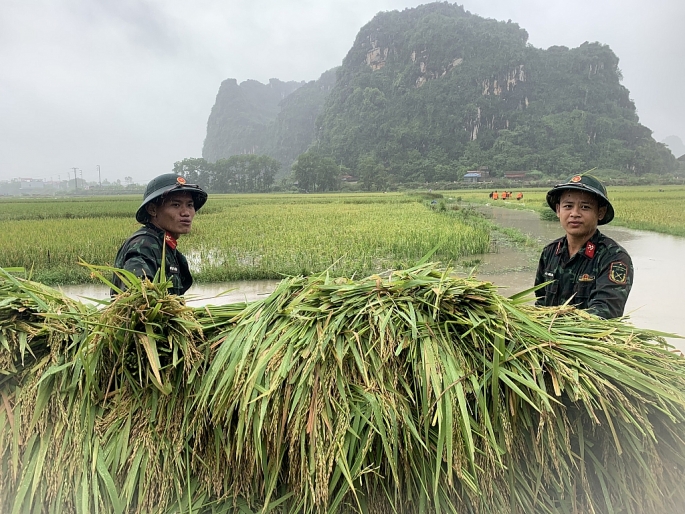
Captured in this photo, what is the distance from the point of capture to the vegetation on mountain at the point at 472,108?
75.1 meters

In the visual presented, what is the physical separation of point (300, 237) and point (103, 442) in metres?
9.51

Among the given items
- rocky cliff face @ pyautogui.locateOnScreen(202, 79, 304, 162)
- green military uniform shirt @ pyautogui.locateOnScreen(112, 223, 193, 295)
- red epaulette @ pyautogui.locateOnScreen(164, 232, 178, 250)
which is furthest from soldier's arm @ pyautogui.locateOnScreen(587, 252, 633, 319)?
rocky cliff face @ pyautogui.locateOnScreen(202, 79, 304, 162)

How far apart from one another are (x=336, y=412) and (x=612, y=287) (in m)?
1.53

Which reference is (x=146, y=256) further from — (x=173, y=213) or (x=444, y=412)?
(x=444, y=412)

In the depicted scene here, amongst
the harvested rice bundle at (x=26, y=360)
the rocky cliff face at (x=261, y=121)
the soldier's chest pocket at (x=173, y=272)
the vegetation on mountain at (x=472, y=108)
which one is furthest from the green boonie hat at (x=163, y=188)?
the rocky cliff face at (x=261, y=121)

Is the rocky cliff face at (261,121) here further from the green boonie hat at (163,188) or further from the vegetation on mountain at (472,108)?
the green boonie hat at (163,188)

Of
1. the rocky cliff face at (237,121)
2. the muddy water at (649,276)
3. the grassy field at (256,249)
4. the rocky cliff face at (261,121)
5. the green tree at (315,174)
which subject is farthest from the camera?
the rocky cliff face at (237,121)

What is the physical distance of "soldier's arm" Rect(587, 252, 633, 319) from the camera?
1.72 meters

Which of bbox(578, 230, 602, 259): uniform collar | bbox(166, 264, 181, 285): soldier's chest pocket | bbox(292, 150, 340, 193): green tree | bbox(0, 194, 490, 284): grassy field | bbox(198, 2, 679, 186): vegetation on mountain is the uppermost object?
bbox(198, 2, 679, 186): vegetation on mountain

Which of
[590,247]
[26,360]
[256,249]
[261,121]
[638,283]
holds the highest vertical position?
[261,121]

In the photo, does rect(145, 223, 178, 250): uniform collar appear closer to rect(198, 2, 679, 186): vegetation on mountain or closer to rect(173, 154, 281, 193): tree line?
rect(198, 2, 679, 186): vegetation on mountain

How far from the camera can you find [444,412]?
989 millimetres

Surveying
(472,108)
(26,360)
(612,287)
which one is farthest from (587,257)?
(472,108)

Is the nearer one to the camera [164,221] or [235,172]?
[164,221]
